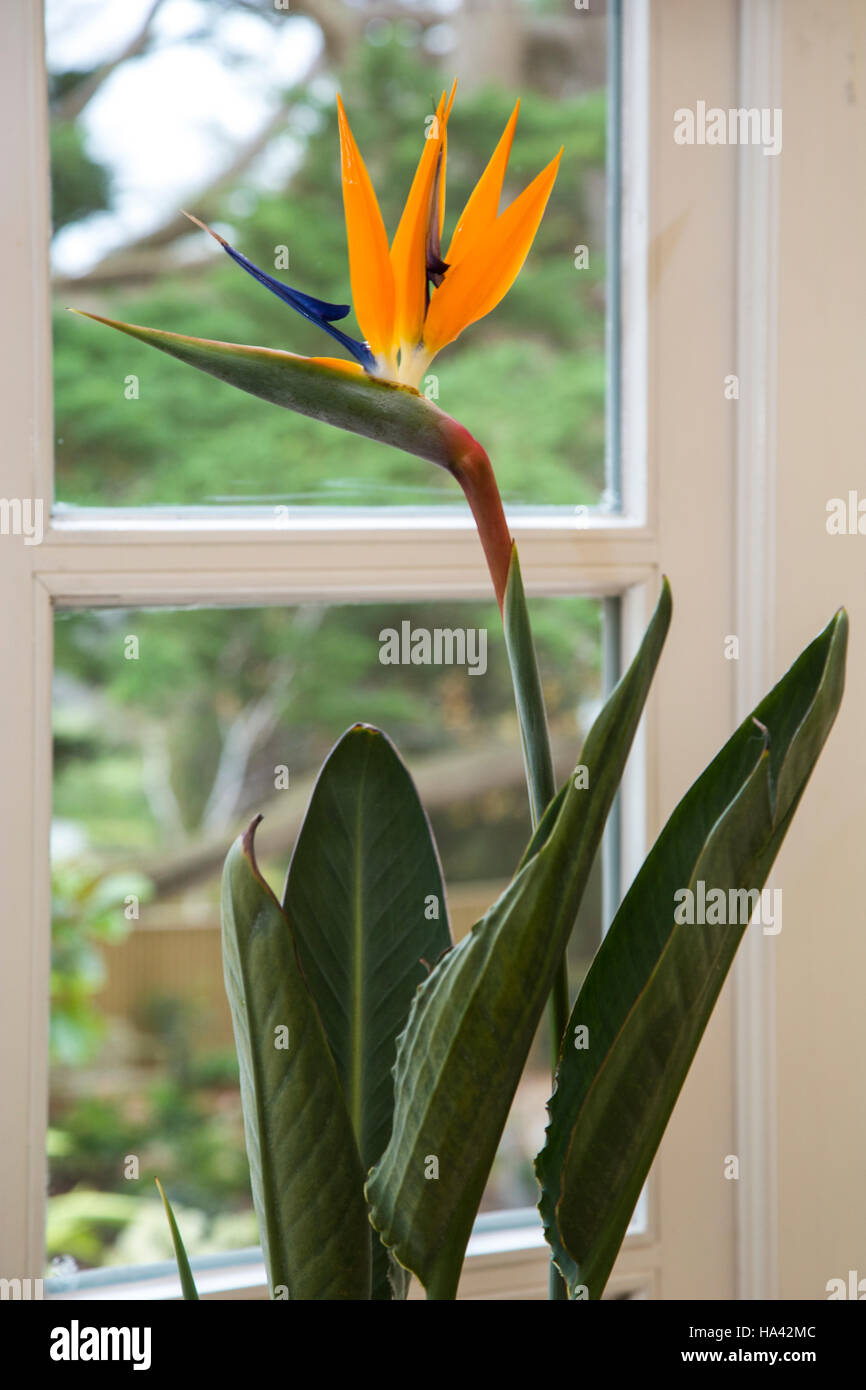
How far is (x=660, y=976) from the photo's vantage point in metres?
0.41

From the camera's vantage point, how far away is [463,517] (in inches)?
27.0

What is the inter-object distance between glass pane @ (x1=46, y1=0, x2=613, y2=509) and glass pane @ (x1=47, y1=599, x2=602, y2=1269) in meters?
0.09

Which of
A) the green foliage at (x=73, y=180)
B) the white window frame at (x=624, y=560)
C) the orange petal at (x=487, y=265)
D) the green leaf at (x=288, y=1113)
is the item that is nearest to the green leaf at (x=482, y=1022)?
the green leaf at (x=288, y=1113)

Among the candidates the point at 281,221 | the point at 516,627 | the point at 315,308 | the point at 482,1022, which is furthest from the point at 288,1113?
the point at 281,221

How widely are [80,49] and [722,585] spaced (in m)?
0.51

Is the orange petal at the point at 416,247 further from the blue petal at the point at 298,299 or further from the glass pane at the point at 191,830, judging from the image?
the glass pane at the point at 191,830

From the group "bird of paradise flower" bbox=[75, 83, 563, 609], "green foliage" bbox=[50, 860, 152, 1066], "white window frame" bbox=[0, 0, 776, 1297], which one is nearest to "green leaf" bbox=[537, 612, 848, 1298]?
"bird of paradise flower" bbox=[75, 83, 563, 609]

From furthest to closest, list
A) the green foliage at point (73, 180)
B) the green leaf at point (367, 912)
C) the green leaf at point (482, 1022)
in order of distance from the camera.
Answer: the green foliage at point (73, 180), the green leaf at point (367, 912), the green leaf at point (482, 1022)

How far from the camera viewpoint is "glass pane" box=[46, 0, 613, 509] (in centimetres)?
65

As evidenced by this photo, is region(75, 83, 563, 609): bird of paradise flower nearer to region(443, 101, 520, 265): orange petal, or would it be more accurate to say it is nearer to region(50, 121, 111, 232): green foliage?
region(443, 101, 520, 265): orange petal

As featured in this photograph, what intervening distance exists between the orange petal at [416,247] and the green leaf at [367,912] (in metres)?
0.19

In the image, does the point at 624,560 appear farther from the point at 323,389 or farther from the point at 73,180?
the point at 73,180

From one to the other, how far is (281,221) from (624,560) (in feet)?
1.04

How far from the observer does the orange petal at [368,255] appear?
448 mm
